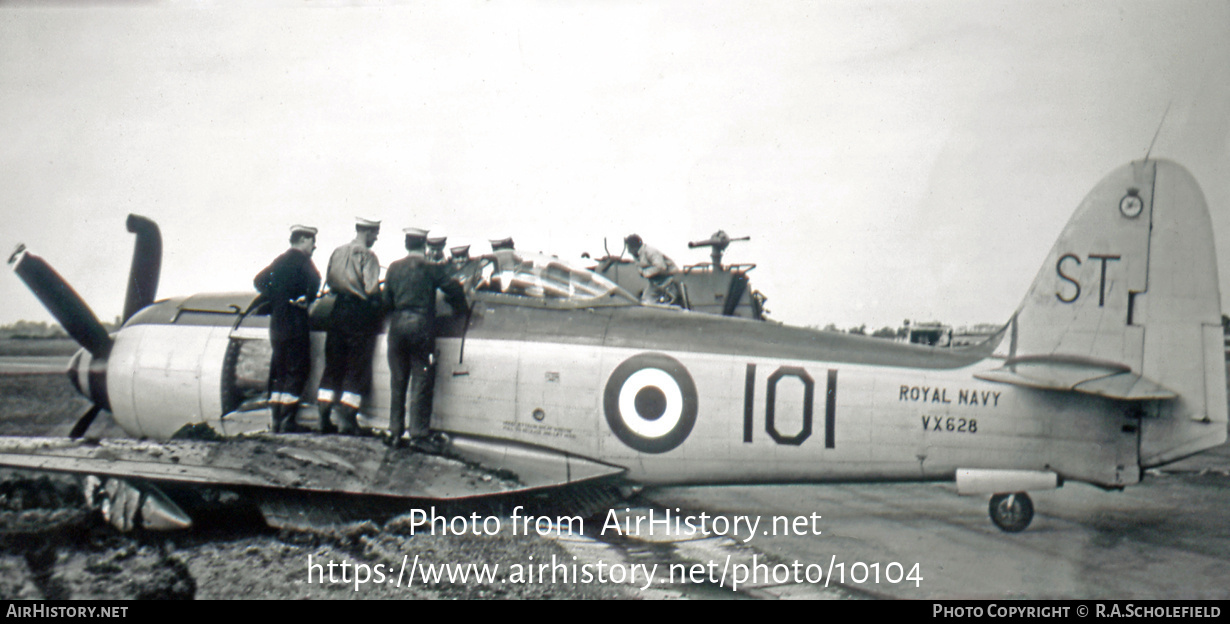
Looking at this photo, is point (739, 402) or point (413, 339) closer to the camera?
point (739, 402)

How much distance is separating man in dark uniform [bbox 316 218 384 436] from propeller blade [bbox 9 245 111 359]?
89.5 inches

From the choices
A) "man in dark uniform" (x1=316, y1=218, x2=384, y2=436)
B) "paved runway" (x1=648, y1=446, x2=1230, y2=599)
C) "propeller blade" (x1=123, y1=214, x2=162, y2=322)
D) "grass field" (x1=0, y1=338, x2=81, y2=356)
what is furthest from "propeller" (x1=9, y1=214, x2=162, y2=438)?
"grass field" (x1=0, y1=338, x2=81, y2=356)

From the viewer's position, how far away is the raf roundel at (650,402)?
187 inches

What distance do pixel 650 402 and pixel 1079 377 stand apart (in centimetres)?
242

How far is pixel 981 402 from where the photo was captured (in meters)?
4.46

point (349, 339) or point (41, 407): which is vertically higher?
point (349, 339)

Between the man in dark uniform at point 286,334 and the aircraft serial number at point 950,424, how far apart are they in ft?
13.4

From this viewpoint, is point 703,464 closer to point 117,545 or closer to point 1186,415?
point 1186,415

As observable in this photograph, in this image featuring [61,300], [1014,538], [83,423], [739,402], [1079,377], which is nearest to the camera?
[1079,377]

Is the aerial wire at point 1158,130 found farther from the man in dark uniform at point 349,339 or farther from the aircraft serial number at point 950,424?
the man in dark uniform at point 349,339

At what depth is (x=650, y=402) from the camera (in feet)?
15.7

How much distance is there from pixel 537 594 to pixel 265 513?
1824 mm

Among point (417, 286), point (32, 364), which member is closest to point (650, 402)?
point (417, 286)

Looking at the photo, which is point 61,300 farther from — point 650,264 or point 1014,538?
point 1014,538
